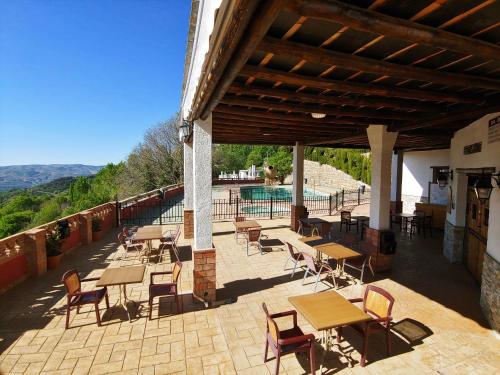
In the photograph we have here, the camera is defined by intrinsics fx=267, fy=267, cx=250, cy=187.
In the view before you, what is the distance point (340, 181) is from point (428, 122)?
A: 22.0 m

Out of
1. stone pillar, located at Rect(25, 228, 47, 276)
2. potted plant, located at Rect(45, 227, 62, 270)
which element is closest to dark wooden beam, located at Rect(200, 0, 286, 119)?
stone pillar, located at Rect(25, 228, 47, 276)

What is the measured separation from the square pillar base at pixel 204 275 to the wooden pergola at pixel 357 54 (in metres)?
2.53

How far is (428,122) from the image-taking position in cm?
553

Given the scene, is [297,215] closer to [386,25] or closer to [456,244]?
[456,244]

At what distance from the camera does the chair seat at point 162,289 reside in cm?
451

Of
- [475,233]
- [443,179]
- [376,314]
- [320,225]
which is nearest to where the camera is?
[376,314]

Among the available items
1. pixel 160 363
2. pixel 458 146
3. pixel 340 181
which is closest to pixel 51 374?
pixel 160 363

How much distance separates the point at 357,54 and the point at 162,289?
4501mm

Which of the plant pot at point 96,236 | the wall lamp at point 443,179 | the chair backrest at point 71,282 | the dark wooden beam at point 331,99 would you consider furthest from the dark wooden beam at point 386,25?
the plant pot at point 96,236

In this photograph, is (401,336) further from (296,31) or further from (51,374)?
(51,374)

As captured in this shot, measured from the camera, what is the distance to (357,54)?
2834 mm

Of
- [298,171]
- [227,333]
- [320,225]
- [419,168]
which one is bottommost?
[227,333]

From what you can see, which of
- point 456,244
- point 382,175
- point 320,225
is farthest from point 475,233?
point 320,225

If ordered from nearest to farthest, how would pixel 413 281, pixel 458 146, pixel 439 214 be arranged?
pixel 413 281 → pixel 458 146 → pixel 439 214
